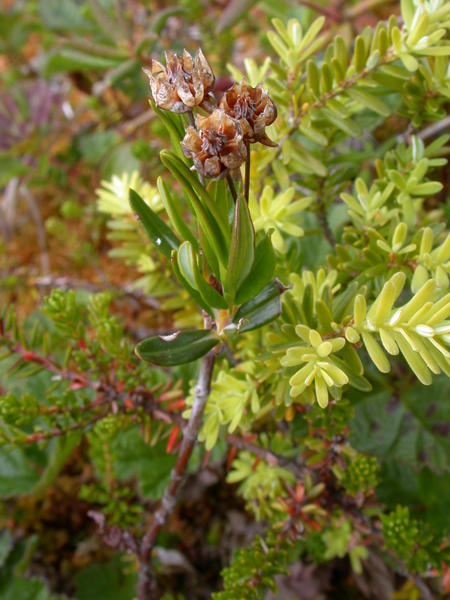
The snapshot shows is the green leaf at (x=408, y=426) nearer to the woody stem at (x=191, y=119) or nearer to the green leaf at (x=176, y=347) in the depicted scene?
the green leaf at (x=176, y=347)

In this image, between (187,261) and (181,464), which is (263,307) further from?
(181,464)

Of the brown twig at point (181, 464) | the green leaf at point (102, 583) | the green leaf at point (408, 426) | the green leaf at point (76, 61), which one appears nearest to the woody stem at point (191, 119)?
the brown twig at point (181, 464)

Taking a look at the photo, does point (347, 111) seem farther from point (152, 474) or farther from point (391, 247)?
point (152, 474)

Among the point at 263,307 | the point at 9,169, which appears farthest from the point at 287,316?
the point at 9,169

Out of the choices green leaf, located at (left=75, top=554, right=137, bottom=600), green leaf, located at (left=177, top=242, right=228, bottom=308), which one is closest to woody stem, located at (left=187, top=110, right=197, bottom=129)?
green leaf, located at (left=177, top=242, right=228, bottom=308)

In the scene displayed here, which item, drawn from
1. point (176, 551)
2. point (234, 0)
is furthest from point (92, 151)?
point (176, 551)

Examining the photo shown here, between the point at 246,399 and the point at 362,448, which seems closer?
the point at 246,399
